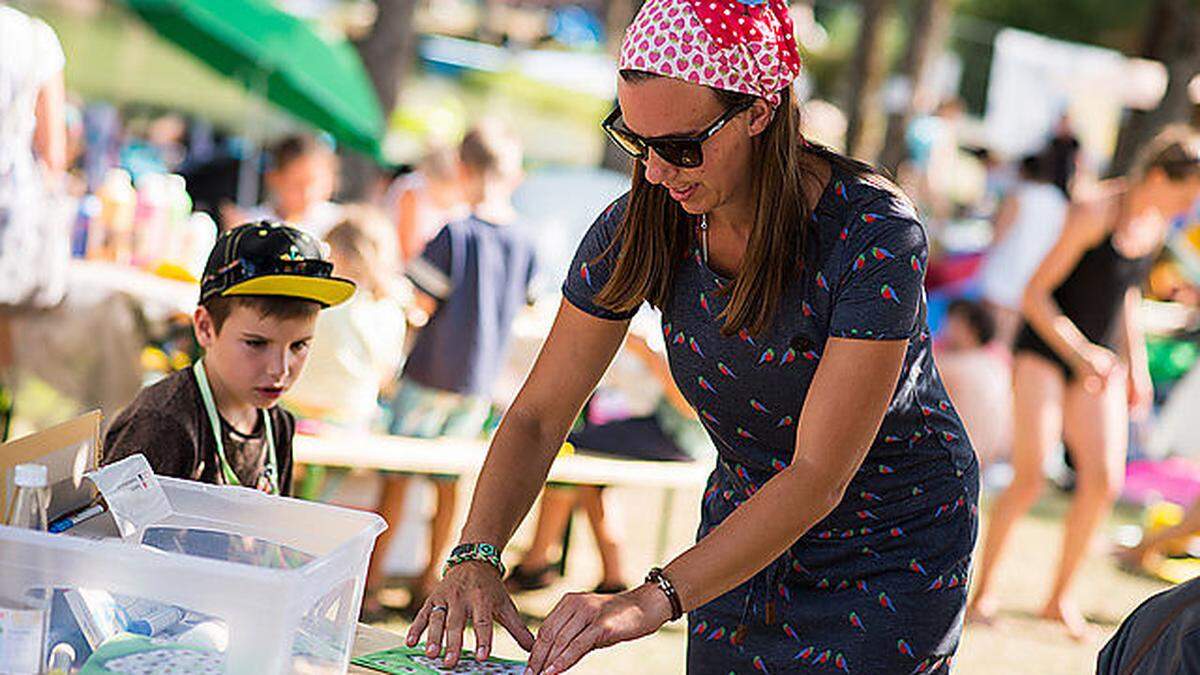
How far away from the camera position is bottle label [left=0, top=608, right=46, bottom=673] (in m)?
1.73

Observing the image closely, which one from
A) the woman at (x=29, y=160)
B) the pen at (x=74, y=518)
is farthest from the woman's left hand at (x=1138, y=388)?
the pen at (x=74, y=518)

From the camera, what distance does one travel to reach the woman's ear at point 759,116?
2033 mm

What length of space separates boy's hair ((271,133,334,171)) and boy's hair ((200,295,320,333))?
3.75m

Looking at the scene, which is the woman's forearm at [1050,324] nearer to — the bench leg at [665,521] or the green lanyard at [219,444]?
the bench leg at [665,521]

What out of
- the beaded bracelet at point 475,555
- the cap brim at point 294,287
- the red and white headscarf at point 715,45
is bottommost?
the beaded bracelet at point 475,555

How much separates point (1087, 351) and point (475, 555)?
408 cm

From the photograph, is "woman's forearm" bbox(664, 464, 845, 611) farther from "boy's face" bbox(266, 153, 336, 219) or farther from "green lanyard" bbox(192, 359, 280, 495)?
"boy's face" bbox(266, 153, 336, 219)

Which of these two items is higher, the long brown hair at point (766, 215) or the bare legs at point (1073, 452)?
the long brown hair at point (766, 215)

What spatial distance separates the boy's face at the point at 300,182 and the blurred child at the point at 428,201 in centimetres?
61

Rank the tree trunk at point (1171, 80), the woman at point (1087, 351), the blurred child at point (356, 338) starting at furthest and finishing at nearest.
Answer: the tree trunk at point (1171, 80), the woman at point (1087, 351), the blurred child at point (356, 338)

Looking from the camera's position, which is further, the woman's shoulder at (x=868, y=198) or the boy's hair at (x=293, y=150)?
the boy's hair at (x=293, y=150)

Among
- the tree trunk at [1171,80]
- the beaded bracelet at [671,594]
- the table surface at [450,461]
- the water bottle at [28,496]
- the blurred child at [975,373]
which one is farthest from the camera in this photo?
the tree trunk at [1171,80]

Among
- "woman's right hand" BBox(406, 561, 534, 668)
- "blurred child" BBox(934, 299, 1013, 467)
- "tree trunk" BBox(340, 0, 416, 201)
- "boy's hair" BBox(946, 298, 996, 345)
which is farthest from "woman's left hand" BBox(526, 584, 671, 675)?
"tree trunk" BBox(340, 0, 416, 201)

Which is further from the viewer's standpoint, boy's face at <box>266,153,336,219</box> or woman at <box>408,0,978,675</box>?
boy's face at <box>266,153,336,219</box>
